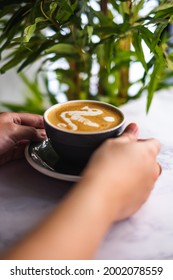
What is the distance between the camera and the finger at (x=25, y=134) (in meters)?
0.72

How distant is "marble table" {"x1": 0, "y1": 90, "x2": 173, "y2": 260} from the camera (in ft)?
1.82

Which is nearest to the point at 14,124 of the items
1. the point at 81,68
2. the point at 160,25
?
the point at 160,25

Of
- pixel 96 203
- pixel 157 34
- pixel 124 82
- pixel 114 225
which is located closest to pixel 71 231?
pixel 96 203

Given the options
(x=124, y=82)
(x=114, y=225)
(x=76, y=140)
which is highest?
(x=76, y=140)

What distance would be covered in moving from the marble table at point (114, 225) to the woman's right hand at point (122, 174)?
4 cm

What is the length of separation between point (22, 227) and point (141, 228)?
0.59ft

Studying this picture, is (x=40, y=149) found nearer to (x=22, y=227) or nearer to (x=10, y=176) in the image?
(x=10, y=176)

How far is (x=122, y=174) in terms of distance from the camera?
51 cm

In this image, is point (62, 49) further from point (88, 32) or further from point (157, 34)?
point (157, 34)

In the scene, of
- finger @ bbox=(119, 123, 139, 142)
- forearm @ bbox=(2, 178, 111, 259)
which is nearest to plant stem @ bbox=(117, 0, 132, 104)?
finger @ bbox=(119, 123, 139, 142)

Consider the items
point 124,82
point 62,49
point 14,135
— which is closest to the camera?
point 14,135

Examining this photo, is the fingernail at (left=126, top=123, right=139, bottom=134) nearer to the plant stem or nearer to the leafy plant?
the leafy plant

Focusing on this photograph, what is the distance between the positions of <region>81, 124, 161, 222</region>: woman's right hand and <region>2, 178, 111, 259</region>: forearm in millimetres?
13

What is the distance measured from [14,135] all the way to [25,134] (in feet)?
0.07
